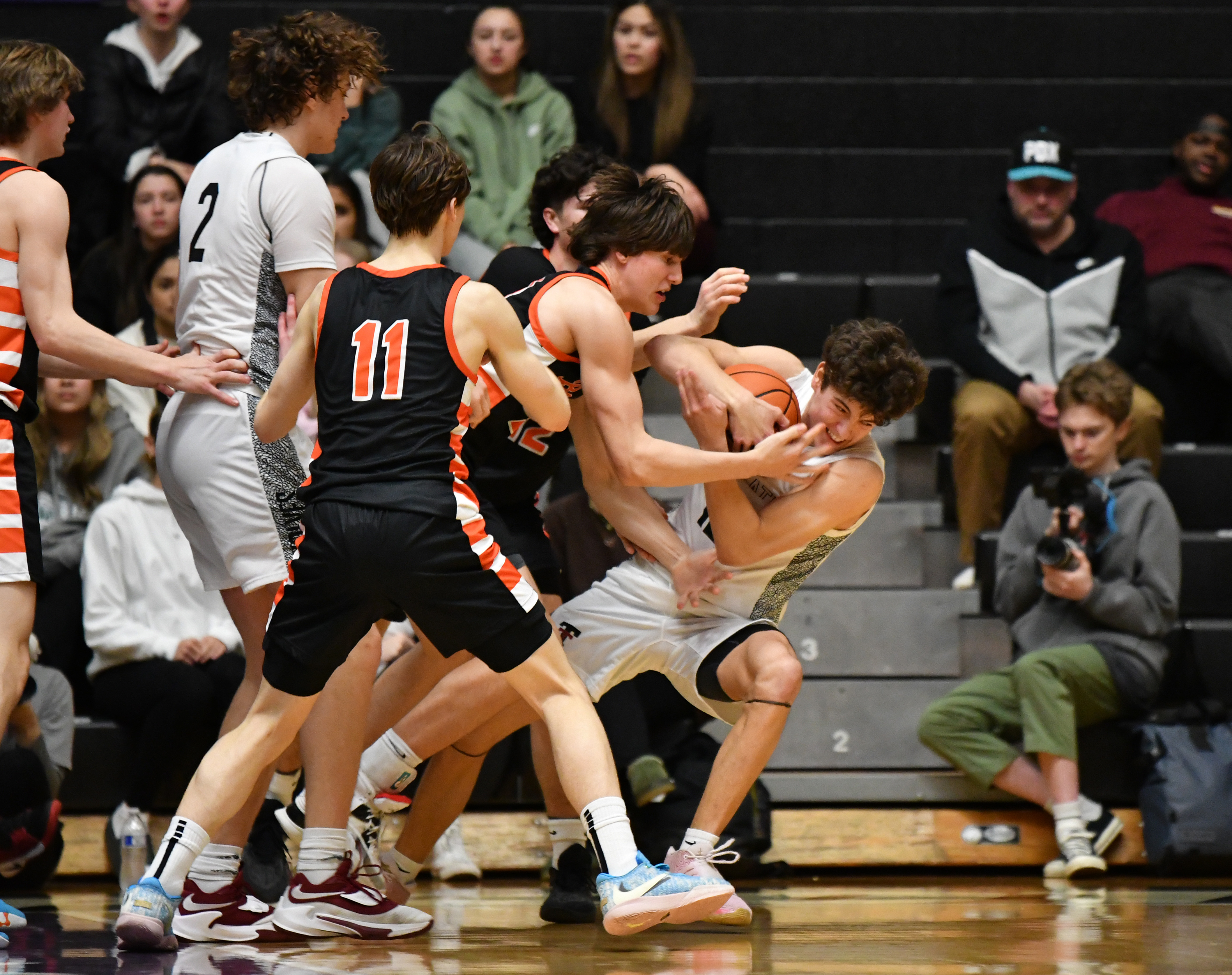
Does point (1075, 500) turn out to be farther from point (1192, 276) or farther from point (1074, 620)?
point (1192, 276)

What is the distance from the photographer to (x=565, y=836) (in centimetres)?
398

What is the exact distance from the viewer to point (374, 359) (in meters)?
3.22

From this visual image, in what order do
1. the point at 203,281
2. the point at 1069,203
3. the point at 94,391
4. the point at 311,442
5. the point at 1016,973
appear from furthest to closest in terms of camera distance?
1. the point at 1069,203
2. the point at 94,391
3. the point at 311,442
4. the point at 203,281
5. the point at 1016,973

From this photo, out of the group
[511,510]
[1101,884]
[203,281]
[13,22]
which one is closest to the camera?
[203,281]

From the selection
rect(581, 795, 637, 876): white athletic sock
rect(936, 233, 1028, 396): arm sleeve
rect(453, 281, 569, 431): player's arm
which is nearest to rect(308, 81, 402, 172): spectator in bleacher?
rect(936, 233, 1028, 396): arm sleeve

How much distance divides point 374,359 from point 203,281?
557 mm

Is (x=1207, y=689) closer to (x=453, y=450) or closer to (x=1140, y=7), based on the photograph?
(x=453, y=450)

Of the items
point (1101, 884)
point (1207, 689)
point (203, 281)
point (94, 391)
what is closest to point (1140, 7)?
point (1207, 689)

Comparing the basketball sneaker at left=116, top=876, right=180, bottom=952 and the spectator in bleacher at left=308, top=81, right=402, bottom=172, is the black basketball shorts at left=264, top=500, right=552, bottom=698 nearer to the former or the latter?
the basketball sneaker at left=116, top=876, right=180, bottom=952

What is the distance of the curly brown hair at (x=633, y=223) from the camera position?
3680 millimetres

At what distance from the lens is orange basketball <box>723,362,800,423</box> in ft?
12.6

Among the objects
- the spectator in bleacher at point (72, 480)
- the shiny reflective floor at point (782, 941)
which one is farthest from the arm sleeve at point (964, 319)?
the spectator in bleacher at point (72, 480)

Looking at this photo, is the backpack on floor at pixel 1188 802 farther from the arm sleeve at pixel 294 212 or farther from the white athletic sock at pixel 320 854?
the arm sleeve at pixel 294 212

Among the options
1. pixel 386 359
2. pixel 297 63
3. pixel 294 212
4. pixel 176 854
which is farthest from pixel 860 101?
pixel 176 854
